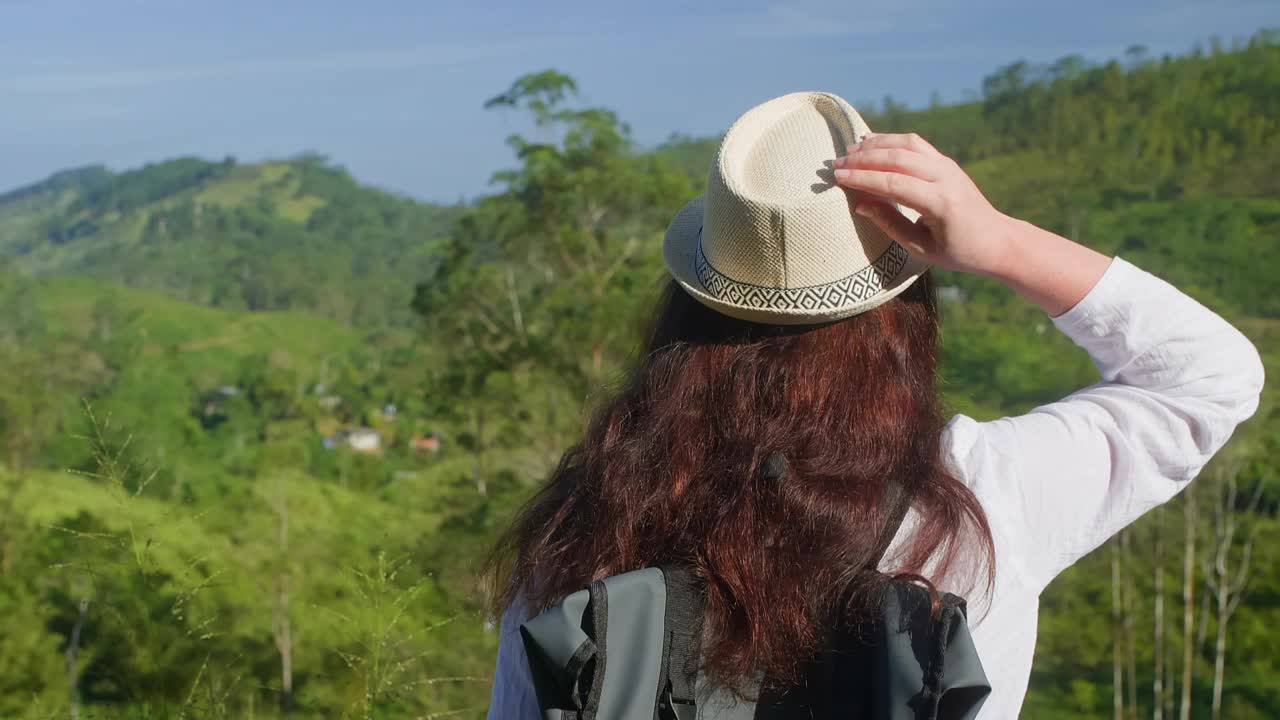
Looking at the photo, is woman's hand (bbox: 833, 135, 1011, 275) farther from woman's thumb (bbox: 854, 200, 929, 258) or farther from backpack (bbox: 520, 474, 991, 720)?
backpack (bbox: 520, 474, 991, 720)

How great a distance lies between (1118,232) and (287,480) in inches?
1174

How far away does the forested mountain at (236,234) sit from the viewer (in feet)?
196

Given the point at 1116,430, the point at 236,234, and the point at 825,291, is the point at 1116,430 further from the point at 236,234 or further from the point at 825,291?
the point at 236,234

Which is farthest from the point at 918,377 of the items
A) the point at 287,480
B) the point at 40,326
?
the point at 40,326

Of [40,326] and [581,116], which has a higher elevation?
[581,116]

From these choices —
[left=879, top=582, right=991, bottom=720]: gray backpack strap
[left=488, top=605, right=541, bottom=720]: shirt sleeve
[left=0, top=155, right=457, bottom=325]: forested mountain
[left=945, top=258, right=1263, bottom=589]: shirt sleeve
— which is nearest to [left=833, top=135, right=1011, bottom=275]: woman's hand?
[left=945, top=258, right=1263, bottom=589]: shirt sleeve

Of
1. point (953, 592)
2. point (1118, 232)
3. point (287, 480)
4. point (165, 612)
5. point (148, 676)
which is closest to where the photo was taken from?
point (953, 592)

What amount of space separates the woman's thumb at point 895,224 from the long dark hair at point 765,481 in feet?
0.23

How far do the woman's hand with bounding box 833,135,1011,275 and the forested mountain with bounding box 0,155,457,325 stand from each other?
4980 cm

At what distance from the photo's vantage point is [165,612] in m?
2.04

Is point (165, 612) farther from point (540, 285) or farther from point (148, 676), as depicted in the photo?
point (540, 285)

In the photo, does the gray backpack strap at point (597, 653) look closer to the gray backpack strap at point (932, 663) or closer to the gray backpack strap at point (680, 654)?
the gray backpack strap at point (680, 654)

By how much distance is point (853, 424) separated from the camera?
0.77 metres

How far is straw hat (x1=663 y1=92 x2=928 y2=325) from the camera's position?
0.76 metres
